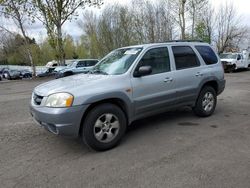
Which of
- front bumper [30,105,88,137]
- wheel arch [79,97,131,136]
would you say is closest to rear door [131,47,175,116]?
wheel arch [79,97,131,136]

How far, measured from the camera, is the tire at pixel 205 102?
5.58 metres

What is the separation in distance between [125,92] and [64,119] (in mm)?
1164

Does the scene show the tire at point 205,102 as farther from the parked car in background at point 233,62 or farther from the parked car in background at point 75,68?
the parked car in background at point 233,62

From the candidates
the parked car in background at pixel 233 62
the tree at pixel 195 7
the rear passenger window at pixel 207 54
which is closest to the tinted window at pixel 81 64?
the parked car in background at pixel 233 62

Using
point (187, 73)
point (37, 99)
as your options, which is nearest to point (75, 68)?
point (187, 73)

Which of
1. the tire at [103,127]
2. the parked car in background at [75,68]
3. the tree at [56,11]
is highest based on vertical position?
the tree at [56,11]

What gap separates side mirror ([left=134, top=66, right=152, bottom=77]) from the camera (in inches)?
166

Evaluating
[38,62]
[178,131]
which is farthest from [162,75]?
[38,62]

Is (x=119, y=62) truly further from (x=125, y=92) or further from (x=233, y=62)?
(x=233, y=62)

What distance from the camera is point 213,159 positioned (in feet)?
11.6

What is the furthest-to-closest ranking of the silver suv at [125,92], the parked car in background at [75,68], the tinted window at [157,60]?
the parked car in background at [75,68], the tinted window at [157,60], the silver suv at [125,92]

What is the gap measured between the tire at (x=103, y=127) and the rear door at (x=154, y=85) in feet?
1.50

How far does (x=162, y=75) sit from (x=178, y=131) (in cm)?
121

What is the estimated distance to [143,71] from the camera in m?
4.25
